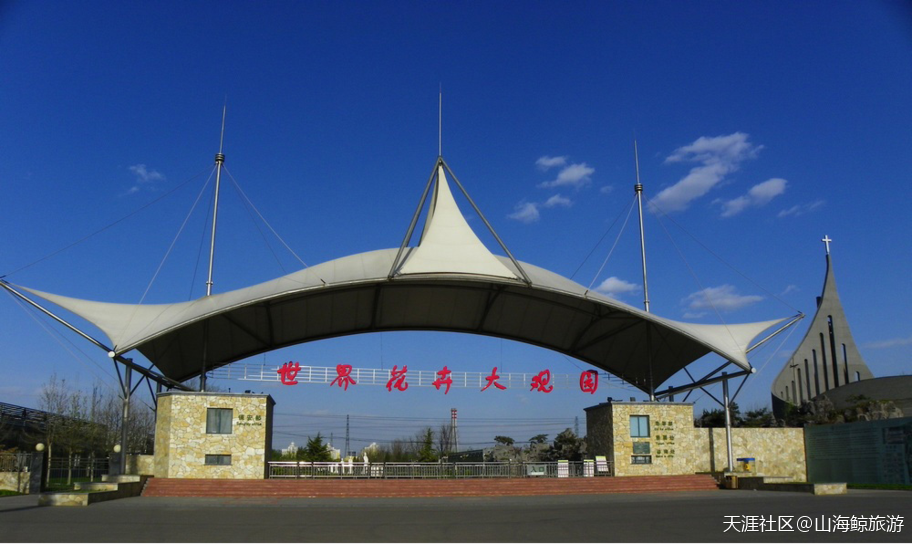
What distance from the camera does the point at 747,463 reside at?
32969mm

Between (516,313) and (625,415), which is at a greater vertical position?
(516,313)

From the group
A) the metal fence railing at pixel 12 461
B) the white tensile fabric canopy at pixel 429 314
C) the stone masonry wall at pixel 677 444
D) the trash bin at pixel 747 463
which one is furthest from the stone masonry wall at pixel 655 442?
the metal fence railing at pixel 12 461

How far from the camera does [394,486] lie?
82.5 feet

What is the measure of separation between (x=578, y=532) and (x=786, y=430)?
25.5m

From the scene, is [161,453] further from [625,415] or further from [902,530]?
[902,530]

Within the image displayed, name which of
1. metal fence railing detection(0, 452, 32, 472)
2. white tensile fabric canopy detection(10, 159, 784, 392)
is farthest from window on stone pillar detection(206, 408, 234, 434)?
metal fence railing detection(0, 452, 32, 472)

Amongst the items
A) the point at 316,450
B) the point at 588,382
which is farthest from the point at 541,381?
the point at 316,450

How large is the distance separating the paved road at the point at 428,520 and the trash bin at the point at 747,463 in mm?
10344

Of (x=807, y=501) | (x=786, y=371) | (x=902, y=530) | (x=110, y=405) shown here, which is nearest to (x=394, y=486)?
(x=807, y=501)

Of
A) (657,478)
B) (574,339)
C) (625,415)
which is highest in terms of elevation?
(574,339)

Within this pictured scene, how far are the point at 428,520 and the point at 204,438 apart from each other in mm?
15059

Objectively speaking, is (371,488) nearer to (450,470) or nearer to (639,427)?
(450,470)

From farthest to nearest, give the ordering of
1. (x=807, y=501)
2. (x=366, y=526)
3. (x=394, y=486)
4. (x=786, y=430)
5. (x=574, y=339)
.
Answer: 1. (x=574, y=339)
2. (x=786, y=430)
3. (x=394, y=486)
4. (x=807, y=501)
5. (x=366, y=526)

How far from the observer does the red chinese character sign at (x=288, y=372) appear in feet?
96.2
